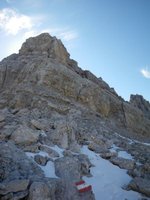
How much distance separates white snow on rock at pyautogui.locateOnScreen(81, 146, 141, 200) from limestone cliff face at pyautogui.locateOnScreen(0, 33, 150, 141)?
11036mm

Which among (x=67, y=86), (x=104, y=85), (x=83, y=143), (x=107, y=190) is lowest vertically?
(x=107, y=190)

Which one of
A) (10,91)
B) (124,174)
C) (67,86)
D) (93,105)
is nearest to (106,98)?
(93,105)

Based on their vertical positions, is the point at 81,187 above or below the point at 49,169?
below

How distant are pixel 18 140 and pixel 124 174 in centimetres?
704

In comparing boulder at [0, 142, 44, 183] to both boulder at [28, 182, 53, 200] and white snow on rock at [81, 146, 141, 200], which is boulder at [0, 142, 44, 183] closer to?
boulder at [28, 182, 53, 200]

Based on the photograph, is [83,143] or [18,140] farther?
[83,143]

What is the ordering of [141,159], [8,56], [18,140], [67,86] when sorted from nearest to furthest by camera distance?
[18,140] < [141,159] < [67,86] < [8,56]

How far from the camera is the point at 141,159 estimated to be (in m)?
18.9

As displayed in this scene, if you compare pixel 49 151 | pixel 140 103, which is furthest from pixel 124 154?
pixel 140 103

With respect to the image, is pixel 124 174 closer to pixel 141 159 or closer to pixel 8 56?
pixel 141 159

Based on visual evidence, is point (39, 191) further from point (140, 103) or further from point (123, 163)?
point (140, 103)

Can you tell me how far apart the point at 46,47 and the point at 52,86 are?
10.6 meters

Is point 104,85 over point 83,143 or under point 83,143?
over

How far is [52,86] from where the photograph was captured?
31.6 meters
